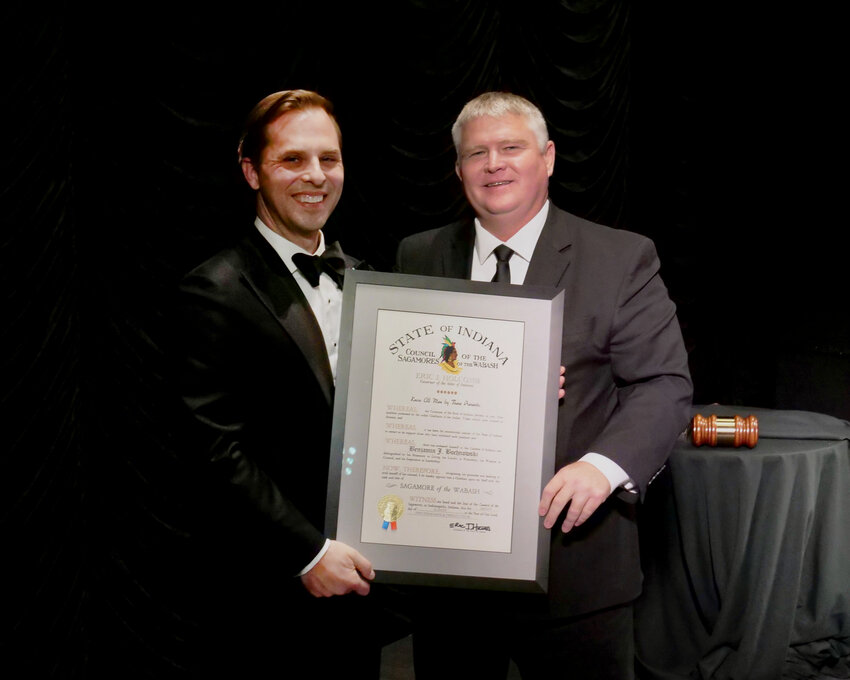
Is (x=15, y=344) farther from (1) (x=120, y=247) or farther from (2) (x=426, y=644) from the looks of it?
(2) (x=426, y=644)

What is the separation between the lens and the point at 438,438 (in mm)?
1709

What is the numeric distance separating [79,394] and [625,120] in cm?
313

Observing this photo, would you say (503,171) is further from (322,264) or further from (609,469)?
(609,469)

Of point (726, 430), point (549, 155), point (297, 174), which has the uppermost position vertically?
point (549, 155)

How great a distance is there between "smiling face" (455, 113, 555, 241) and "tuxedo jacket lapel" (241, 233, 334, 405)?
1.45 ft

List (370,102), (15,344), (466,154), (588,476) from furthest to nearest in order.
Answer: (370,102), (15,344), (466,154), (588,476)

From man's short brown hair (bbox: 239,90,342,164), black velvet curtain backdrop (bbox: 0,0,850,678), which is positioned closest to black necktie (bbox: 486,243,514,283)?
man's short brown hair (bbox: 239,90,342,164)

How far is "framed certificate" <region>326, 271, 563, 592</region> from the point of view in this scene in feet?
5.57

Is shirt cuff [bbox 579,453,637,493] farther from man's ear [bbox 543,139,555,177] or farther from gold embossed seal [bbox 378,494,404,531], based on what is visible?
man's ear [bbox 543,139,555,177]

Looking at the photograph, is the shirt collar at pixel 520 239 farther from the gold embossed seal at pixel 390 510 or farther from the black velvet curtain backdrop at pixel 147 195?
the black velvet curtain backdrop at pixel 147 195

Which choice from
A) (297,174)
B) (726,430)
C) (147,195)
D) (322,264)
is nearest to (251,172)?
(297,174)

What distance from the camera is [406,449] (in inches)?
67.2

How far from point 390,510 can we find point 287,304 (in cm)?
47

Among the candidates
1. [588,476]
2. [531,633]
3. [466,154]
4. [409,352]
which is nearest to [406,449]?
[409,352]
